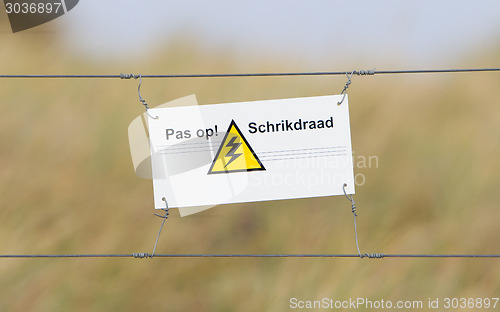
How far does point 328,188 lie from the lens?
3.14ft

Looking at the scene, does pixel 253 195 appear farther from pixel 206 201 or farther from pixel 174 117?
pixel 174 117

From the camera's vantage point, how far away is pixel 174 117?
95cm

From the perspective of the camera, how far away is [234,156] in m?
0.95

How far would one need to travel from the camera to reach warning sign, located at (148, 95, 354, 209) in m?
0.94

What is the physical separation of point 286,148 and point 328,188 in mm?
112

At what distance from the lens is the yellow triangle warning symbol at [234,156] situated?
3.10 feet

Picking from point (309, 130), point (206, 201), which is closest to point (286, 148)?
point (309, 130)

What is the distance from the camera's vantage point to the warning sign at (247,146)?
0.94 meters

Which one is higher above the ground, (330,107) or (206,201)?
(330,107)

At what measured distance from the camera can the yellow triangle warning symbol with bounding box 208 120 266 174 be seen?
94 cm

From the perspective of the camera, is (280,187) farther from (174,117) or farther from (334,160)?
(174,117)

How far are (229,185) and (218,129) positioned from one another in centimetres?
11

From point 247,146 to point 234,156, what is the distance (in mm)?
31

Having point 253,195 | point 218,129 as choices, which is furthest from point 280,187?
point 218,129
